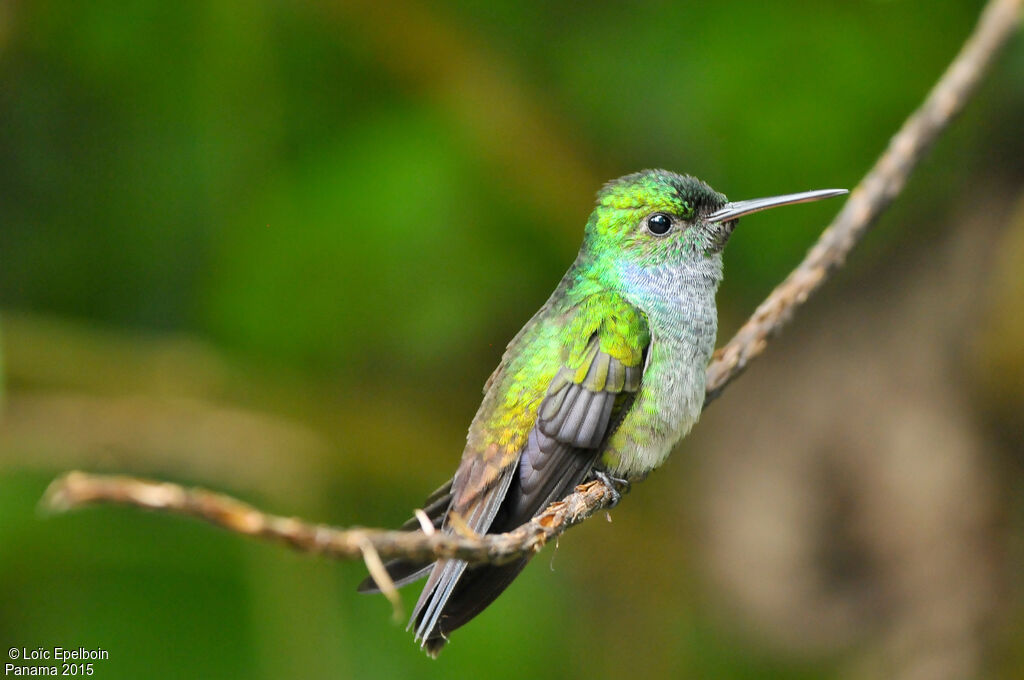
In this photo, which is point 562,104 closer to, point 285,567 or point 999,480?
point 285,567

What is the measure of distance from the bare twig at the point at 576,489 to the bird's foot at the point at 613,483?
0.02 m

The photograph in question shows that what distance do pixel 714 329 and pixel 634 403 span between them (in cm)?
37

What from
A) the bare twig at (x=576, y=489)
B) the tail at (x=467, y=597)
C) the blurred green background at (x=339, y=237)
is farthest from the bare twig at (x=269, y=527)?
the blurred green background at (x=339, y=237)

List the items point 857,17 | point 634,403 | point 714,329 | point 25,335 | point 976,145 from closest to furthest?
1. point 634,403
2. point 714,329
3. point 25,335
4. point 857,17
5. point 976,145

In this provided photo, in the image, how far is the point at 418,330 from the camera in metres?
4.03

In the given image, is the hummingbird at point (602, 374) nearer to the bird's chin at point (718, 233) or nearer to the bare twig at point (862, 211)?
the bird's chin at point (718, 233)

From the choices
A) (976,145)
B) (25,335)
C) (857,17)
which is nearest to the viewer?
(25,335)

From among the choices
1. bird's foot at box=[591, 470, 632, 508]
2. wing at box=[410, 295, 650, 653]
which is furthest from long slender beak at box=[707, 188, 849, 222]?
bird's foot at box=[591, 470, 632, 508]

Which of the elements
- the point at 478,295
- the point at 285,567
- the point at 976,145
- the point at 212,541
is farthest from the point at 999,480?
the point at 212,541

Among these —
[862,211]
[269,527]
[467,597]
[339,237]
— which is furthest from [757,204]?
[339,237]

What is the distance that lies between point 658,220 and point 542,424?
24.9 inches

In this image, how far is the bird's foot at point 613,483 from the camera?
225cm

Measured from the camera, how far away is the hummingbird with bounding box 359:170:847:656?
205 centimetres

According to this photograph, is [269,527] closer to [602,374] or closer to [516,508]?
[516,508]
